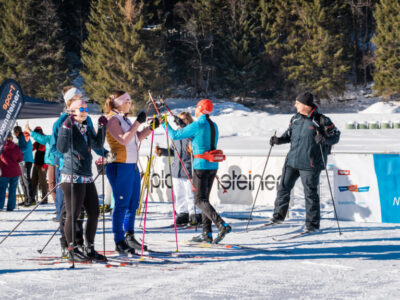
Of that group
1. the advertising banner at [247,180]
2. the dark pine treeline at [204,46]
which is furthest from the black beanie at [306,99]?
the dark pine treeline at [204,46]

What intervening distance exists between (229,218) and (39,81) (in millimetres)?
35669

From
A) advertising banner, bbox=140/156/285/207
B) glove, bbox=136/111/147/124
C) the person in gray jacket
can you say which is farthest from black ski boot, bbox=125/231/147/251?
advertising banner, bbox=140/156/285/207

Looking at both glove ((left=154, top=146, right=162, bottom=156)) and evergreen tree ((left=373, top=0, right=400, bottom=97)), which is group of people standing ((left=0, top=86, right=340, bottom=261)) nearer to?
glove ((left=154, top=146, right=162, bottom=156))

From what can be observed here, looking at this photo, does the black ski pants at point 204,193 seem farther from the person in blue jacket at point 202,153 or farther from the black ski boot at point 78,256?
the black ski boot at point 78,256

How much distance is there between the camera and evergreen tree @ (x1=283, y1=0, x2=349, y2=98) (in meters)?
41.9

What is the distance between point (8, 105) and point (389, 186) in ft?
19.0

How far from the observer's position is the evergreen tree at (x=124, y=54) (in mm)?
39500

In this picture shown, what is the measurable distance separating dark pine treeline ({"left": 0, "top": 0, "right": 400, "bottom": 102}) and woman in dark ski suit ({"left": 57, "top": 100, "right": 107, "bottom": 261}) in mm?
35111

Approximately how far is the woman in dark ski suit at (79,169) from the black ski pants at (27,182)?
5708mm

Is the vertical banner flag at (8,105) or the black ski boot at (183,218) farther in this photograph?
the black ski boot at (183,218)

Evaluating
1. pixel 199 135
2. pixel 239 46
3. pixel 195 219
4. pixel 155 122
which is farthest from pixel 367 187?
pixel 239 46

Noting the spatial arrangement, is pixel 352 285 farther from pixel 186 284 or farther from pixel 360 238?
pixel 360 238

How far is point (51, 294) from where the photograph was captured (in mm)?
3566

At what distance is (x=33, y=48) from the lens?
41.5 metres
